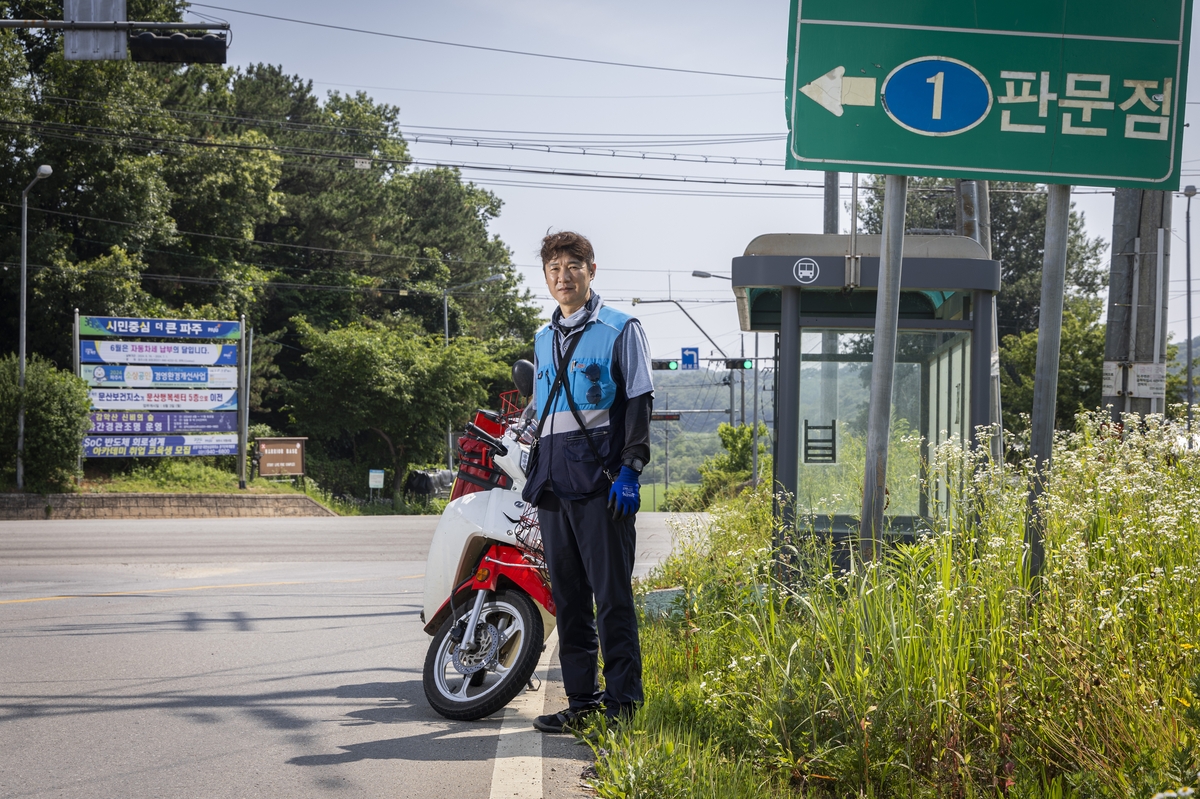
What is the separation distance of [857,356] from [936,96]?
11.9ft

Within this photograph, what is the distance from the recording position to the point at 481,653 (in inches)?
199

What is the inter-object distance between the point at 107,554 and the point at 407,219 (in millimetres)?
42997

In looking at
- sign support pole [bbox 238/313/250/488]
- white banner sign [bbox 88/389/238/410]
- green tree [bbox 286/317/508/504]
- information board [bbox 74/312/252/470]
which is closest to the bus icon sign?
information board [bbox 74/312/252/470]

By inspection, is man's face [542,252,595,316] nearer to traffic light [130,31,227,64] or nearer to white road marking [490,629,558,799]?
white road marking [490,629,558,799]

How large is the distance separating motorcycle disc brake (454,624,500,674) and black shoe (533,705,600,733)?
379 millimetres

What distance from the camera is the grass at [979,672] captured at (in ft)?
10.2

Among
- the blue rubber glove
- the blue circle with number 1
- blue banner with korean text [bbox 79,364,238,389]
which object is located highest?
the blue circle with number 1

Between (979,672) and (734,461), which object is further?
(734,461)

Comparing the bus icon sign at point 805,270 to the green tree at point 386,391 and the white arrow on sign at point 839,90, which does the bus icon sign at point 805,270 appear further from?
the green tree at point 386,391

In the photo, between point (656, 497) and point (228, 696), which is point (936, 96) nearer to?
point (228, 696)

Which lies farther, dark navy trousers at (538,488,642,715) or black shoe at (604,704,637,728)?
dark navy trousers at (538,488,642,715)

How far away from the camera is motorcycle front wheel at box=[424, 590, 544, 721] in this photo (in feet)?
16.0

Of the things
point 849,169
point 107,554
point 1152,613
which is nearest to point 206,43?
point 107,554

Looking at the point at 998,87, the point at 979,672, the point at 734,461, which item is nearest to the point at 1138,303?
the point at 998,87
